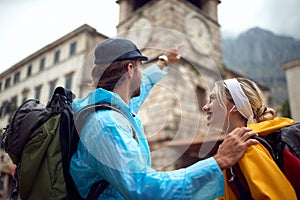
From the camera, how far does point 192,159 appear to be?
10133 mm

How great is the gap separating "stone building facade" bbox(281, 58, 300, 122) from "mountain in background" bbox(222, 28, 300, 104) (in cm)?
6387

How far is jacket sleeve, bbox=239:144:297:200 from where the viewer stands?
127 centimetres

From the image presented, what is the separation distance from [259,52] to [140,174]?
9663 cm

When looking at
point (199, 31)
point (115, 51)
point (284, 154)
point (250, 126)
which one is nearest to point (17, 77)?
point (199, 31)

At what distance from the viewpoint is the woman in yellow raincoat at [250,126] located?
1.29 meters

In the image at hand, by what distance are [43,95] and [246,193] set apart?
17185 millimetres

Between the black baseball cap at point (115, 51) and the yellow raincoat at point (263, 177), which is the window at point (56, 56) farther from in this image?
the yellow raincoat at point (263, 177)

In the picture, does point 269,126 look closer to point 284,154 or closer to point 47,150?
point 284,154

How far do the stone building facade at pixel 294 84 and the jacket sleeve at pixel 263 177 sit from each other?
13.1 meters

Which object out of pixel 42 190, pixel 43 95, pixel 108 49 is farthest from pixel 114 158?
pixel 43 95

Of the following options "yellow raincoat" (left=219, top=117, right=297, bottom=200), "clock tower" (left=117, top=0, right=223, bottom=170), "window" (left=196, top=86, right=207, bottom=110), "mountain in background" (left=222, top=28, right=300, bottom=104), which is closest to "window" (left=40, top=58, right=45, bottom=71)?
"clock tower" (left=117, top=0, right=223, bottom=170)

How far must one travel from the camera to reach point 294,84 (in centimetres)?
1324

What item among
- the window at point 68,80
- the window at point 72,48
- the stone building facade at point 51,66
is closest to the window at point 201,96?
the stone building facade at point 51,66

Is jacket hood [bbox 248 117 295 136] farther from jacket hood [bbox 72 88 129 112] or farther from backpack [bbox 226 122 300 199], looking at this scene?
jacket hood [bbox 72 88 129 112]
